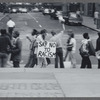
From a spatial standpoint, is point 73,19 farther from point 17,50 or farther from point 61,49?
point 17,50

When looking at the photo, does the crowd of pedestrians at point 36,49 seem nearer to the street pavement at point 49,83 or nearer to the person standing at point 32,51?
the person standing at point 32,51

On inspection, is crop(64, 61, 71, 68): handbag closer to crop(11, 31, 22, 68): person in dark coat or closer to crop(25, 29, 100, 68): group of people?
crop(25, 29, 100, 68): group of people

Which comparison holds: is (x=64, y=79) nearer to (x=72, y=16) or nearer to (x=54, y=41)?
(x=54, y=41)

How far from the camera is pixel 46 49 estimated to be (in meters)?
14.5

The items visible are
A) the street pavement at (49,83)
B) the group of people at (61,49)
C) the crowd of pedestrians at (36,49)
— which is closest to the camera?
the street pavement at (49,83)

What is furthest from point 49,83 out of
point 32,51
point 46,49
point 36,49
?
point 32,51

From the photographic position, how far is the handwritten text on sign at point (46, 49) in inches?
566

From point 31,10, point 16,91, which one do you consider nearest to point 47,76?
point 16,91

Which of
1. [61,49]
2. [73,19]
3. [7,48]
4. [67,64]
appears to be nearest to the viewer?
[7,48]

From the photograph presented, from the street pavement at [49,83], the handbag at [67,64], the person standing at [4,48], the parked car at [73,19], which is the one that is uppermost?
the person standing at [4,48]

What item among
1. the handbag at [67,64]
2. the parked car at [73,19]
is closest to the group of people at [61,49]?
the handbag at [67,64]

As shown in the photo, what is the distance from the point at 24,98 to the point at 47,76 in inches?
144

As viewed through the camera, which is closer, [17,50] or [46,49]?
[17,50]

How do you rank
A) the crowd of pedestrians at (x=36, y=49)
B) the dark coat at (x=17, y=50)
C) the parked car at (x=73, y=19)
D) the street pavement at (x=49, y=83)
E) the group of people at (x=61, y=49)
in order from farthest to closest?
1. the parked car at (x=73, y=19)
2. the group of people at (x=61, y=49)
3. the dark coat at (x=17, y=50)
4. the crowd of pedestrians at (x=36, y=49)
5. the street pavement at (x=49, y=83)
